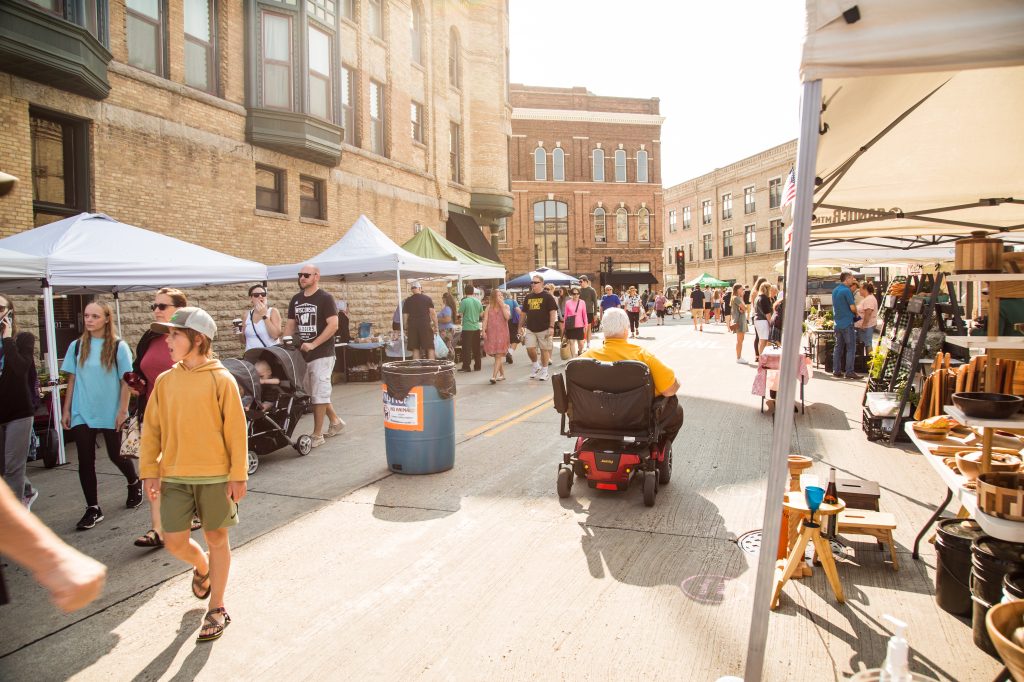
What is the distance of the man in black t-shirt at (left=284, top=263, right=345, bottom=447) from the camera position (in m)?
8.19

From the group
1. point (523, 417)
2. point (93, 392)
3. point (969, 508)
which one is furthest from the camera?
point (523, 417)

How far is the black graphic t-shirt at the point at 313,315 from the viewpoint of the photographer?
8203 mm

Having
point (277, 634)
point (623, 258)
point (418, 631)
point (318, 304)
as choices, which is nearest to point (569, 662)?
point (418, 631)

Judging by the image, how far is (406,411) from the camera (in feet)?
21.6

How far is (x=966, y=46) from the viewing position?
99.4 inches

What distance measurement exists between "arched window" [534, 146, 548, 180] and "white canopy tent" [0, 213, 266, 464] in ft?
138

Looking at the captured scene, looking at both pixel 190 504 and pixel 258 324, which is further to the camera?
pixel 258 324

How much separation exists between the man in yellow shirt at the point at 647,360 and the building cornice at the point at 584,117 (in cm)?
4567

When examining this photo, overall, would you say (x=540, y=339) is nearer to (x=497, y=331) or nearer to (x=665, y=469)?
(x=497, y=331)

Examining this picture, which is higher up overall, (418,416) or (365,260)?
(365,260)

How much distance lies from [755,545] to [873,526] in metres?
0.79

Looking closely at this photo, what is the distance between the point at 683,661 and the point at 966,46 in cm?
298

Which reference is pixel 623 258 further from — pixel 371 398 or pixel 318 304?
pixel 318 304

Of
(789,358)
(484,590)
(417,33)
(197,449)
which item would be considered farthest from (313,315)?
(417,33)
